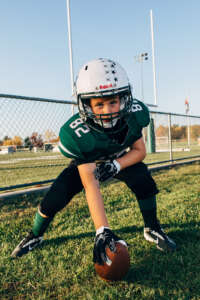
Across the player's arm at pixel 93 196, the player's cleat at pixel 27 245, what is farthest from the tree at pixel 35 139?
the player's arm at pixel 93 196

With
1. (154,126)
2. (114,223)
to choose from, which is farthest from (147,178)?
(154,126)

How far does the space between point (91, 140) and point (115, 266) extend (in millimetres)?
818

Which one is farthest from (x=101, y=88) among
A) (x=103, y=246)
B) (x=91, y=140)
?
(x=103, y=246)

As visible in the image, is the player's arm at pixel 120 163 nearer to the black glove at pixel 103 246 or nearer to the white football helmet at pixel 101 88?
the white football helmet at pixel 101 88

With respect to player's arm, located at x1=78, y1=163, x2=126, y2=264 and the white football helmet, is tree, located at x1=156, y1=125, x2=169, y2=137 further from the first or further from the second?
player's arm, located at x1=78, y1=163, x2=126, y2=264

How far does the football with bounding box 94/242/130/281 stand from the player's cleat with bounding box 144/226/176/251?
511 mm

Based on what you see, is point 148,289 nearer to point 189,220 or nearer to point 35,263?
point 35,263

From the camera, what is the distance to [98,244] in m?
1.61

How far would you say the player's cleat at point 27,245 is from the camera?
6.91 ft

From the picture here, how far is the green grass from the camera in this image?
1530 millimetres

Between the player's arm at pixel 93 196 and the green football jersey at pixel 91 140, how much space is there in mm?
129

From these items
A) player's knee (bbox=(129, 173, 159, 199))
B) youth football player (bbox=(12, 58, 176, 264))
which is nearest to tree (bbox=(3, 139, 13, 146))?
youth football player (bbox=(12, 58, 176, 264))

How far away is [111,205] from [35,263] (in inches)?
61.8

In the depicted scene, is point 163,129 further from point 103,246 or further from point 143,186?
point 103,246
